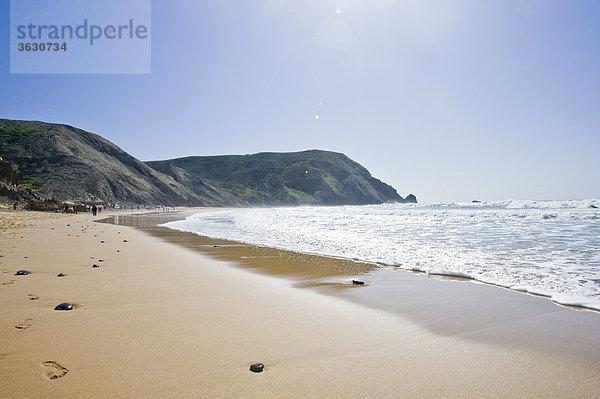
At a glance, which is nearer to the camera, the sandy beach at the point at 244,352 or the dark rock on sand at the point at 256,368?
the sandy beach at the point at 244,352

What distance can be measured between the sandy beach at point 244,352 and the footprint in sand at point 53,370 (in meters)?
0.01

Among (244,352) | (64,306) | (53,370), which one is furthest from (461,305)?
(64,306)

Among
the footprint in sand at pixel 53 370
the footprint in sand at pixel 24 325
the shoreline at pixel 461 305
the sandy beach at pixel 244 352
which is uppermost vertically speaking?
the footprint in sand at pixel 24 325

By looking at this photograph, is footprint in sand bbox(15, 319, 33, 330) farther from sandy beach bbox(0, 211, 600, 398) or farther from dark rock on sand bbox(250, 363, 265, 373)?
dark rock on sand bbox(250, 363, 265, 373)

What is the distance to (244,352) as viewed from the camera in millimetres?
3250

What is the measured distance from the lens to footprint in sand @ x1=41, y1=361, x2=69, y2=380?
2637 mm

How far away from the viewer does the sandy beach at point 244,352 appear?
2.59 metres

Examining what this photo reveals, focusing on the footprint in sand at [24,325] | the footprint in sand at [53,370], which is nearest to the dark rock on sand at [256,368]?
the footprint in sand at [53,370]

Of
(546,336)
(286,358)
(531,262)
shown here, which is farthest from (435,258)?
(286,358)

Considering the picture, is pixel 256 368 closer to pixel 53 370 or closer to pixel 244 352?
pixel 244 352

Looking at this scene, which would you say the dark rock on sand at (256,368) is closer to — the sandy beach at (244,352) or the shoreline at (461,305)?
the sandy beach at (244,352)

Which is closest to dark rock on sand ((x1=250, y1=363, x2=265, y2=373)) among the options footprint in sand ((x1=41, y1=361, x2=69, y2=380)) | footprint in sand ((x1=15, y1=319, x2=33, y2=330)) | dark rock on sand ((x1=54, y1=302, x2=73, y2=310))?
footprint in sand ((x1=41, y1=361, x2=69, y2=380))

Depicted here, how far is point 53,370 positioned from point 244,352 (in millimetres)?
1579

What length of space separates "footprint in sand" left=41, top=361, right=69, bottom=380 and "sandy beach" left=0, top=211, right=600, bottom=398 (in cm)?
1
